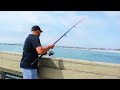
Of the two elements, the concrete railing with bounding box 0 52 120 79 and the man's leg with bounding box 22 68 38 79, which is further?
the man's leg with bounding box 22 68 38 79

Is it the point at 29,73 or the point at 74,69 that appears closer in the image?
the point at 74,69

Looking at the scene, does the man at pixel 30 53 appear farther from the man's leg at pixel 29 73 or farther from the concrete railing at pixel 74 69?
the concrete railing at pixel 74 69

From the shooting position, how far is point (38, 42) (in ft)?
13.3

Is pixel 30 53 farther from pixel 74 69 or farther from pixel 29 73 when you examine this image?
pixel 74 69

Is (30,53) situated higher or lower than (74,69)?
higher

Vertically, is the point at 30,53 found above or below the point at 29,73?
above

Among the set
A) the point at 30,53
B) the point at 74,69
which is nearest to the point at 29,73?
the point at 30,53

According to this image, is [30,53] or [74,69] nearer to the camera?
[74,69]

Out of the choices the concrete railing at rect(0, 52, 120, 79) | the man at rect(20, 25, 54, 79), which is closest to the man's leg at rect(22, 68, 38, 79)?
the man at rect(20, 25, 54, 79)

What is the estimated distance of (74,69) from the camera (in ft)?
13.2

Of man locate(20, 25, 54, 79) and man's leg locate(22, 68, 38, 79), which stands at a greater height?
man locate(20, 25, 54, 79)

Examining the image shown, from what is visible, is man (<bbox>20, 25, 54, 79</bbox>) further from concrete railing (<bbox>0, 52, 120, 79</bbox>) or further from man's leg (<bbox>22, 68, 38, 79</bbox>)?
concrete railing (<bbox>0, 52, 120, 79</bbox>)

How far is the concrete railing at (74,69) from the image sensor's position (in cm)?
363

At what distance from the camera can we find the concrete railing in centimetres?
363
